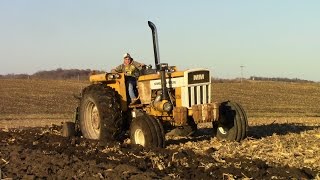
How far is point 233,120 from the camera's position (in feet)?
36.6

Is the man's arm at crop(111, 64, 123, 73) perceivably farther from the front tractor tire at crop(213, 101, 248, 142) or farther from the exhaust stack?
the front tractor tire at crop(213, 101, 248, 142)

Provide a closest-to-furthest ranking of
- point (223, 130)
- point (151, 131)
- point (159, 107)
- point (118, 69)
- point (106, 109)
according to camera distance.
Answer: point (151, 131)
point (159, 107)
point (223, 130)
point (106, 109)
point (118, 69)

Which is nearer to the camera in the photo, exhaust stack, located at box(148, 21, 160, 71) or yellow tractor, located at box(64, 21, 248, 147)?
yellow tractor, located at box(64, 21, 248, 147)

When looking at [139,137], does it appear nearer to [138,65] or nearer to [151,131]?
[151,131]

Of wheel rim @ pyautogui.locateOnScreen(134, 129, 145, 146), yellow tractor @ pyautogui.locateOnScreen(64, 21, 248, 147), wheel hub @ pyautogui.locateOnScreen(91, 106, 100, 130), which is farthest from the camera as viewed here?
wheel hub @ pyautogui.locateOnScreen(91, 106, 100, 130)

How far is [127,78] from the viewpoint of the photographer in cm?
1229

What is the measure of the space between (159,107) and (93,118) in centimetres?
254

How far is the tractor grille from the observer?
10828 mm

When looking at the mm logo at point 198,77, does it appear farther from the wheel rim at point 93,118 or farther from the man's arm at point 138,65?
the wheel rim at point 93,118

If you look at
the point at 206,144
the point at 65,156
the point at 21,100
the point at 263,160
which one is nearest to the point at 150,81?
the point at 206,144

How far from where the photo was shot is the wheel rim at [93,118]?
1287 centimetres

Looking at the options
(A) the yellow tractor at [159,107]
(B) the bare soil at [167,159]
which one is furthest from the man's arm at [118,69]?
(B) the bare soil at [167,159]

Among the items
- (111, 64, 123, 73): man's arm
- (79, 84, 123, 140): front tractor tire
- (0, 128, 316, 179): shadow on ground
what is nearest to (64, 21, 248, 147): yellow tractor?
(79, 84, 123, 140): front tractor tire

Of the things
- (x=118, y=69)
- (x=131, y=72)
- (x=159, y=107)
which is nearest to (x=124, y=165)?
(x=159, y=107)
